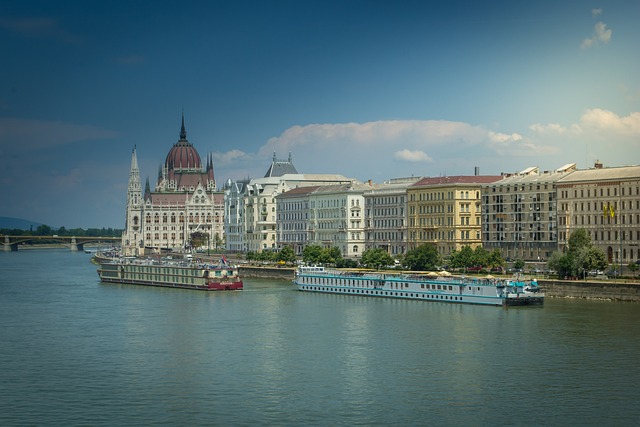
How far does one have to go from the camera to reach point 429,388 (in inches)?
1752

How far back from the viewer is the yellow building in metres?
108

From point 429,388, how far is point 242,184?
4665 inches

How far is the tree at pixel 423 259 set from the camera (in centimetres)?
9544

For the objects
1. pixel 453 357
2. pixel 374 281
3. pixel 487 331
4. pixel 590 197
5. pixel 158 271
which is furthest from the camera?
pixel 158 271

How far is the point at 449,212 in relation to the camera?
109250 mm

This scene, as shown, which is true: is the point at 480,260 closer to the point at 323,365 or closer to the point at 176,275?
the point at 176,275

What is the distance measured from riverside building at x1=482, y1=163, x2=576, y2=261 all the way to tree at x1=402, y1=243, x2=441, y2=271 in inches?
338

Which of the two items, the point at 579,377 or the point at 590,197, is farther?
the point at 590,197

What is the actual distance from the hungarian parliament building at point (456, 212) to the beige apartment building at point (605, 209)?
8 centimetres

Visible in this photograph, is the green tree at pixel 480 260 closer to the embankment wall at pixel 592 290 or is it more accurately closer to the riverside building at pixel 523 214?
the riverside building at pixel 523 214

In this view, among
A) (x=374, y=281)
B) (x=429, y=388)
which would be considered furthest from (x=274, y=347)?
(x=374, y=281)

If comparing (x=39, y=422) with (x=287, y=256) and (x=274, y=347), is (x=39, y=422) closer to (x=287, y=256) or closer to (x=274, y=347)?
(x=274, y=347)

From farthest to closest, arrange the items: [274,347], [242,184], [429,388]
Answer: [242,184] < [274,347] < [429,388]

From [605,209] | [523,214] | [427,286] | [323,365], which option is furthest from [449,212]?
[323,365]
